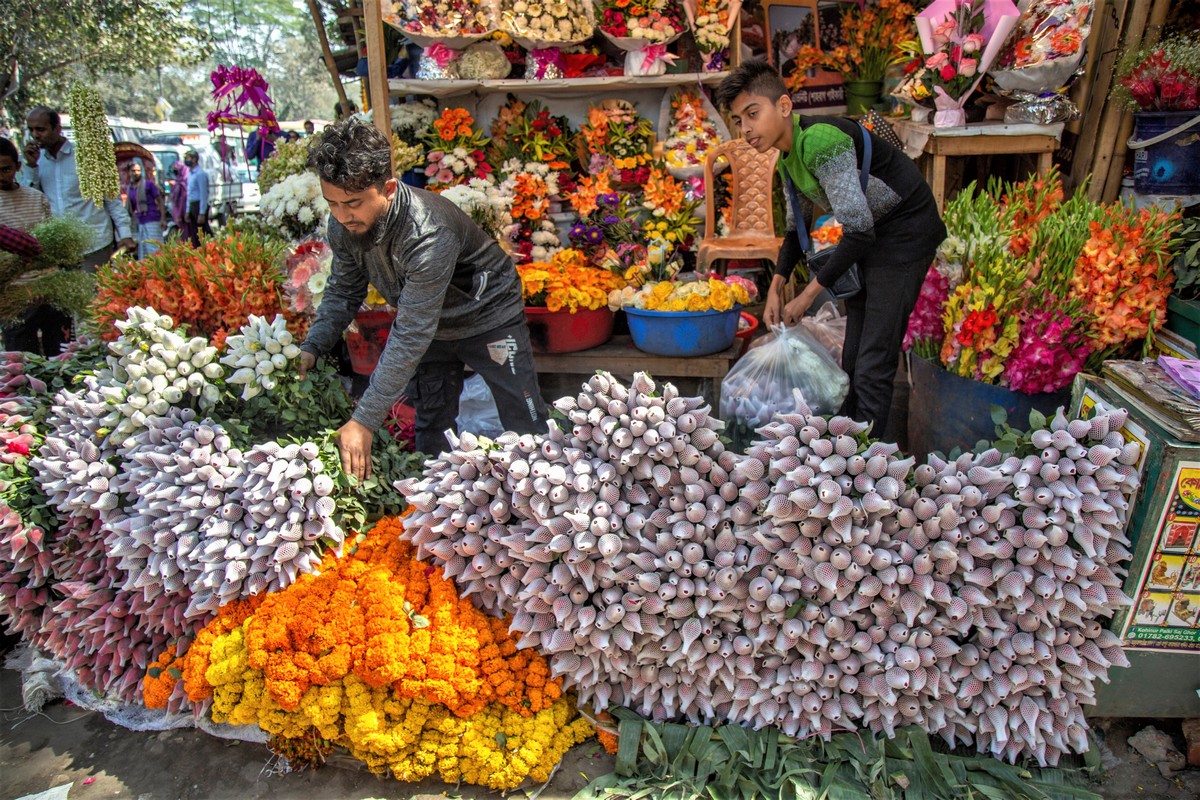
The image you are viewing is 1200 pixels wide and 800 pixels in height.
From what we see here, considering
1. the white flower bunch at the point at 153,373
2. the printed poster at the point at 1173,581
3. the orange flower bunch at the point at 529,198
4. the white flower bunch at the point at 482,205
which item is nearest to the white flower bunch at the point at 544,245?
the orange flower bunch at the point at 529,198

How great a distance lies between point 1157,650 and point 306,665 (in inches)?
86.2

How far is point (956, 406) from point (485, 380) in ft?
5.39

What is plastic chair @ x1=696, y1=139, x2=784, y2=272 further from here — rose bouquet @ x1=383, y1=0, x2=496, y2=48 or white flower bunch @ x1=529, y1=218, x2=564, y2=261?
rose bouquet @ x1=383, y1=0, x2=496, y2=48

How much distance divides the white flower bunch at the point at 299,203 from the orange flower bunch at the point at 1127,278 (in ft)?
10.3

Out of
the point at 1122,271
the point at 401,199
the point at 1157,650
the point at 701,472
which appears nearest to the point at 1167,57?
the point at 1122,271

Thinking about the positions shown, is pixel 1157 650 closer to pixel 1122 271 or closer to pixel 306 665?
pixel 1122 271

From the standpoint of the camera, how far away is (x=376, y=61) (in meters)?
3.86

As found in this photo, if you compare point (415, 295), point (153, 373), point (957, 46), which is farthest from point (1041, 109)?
point (153, 373)

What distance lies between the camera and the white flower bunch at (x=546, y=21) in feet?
13.7

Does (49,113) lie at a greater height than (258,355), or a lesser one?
greater

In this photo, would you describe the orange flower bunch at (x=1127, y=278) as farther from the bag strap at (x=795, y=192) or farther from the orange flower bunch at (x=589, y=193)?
the orange flower bunch at (x=589, y=193)

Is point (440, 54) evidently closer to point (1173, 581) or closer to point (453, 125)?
point (453, 125)

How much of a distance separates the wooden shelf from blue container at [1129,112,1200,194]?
6.64ft

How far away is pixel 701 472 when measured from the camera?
1.98 metres
